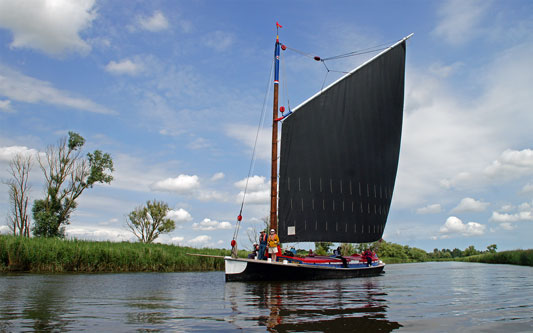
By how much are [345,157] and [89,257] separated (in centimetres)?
1559

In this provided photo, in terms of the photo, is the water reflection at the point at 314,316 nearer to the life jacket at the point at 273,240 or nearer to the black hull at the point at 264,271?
the black hull at the point at 264,271

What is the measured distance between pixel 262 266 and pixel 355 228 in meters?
8.02

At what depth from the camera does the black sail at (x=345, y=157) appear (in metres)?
19.8

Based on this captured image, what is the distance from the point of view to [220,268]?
98.2 ft

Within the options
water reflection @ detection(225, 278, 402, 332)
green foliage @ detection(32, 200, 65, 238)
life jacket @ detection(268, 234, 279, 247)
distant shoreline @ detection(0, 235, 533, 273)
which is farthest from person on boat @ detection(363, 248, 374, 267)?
green foliage @ detection(32, 200, 65, 238)

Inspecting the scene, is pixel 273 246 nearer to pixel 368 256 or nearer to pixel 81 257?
pixel 368 256

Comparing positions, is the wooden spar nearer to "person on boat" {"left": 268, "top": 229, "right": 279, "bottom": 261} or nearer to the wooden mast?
the wooden mast

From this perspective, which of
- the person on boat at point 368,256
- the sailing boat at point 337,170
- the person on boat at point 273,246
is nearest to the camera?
the person on boat at point 273,246

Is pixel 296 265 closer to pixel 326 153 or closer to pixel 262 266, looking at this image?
pixel 262 266

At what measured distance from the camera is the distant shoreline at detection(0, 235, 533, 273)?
21.0 meters

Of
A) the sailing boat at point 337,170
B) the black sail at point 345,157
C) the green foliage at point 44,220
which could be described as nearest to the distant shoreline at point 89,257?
the sailing boat at point 337,170

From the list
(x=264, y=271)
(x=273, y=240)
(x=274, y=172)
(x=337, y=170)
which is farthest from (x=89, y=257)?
(x=337, y=170)

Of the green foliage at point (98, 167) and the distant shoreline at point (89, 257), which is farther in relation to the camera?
the green foliage at point (98, 167)

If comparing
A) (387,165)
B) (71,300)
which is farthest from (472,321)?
(387,165)
